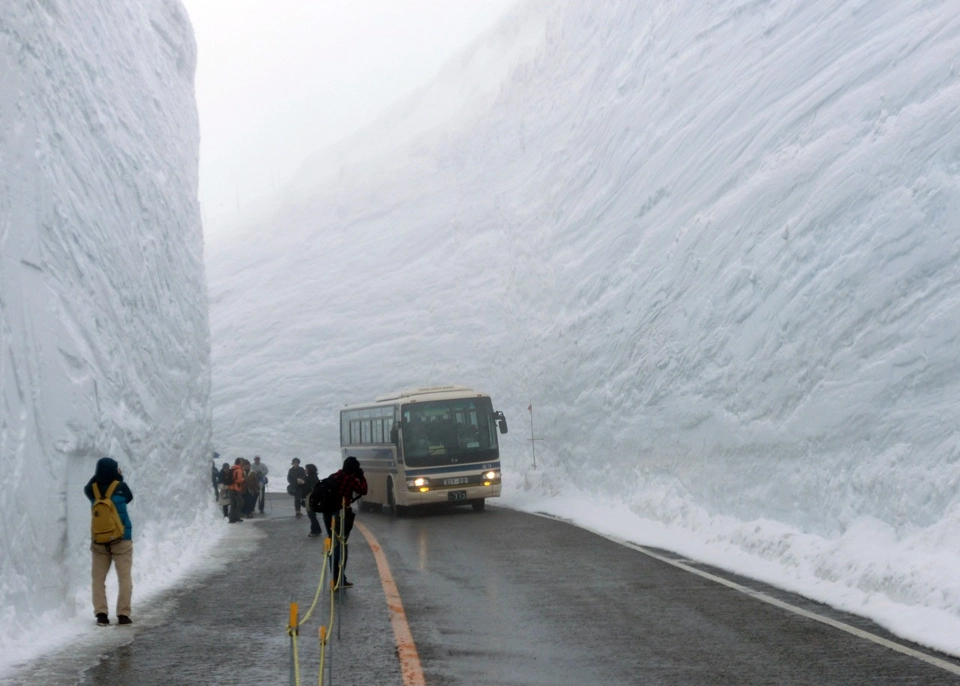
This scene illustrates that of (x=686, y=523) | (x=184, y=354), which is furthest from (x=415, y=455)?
(x=686, y=523)

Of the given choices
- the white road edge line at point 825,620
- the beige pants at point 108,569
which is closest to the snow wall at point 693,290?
the white road edge line at point 825,620

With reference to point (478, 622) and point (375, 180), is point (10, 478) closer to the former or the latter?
point (478, 622)

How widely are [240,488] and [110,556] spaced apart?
15.1 metres

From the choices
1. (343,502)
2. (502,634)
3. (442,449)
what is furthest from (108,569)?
(442,449)

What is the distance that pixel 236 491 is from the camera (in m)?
24.6

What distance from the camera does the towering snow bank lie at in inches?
385

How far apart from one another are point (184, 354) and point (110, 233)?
5590 millimetres

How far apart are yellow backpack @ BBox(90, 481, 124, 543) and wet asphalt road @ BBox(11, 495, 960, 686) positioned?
0.81 metres

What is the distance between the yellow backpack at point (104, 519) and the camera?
949 cm

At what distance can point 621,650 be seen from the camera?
25.1 ft

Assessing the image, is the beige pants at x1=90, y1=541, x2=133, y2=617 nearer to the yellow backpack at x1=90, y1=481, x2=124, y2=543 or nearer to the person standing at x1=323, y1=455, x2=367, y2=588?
the yellow backpack at x1=90, y1=481, x2=124, y2=543

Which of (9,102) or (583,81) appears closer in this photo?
(9,102)

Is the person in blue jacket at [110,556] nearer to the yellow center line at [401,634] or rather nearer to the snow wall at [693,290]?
the yellow center line at [401,634]

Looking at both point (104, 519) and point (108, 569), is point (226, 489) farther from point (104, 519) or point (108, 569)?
point (104, 519)
